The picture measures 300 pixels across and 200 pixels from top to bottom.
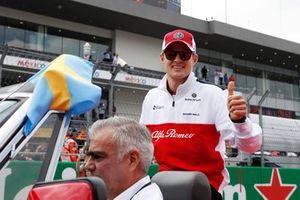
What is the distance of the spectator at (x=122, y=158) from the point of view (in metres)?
1.80

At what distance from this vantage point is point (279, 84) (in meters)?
41.8

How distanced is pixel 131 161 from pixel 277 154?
6.18m

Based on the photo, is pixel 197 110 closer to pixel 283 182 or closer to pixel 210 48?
pixel 283 182

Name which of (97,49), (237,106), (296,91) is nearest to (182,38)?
(237,106)

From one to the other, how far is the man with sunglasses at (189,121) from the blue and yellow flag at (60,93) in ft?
3.18

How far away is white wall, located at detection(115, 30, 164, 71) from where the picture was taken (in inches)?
1294

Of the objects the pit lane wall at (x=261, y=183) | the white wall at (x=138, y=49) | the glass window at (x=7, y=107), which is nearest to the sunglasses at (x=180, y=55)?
the glass window at (x=7, y=107)

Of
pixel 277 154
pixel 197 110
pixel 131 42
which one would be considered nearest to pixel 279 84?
pixel 131 42

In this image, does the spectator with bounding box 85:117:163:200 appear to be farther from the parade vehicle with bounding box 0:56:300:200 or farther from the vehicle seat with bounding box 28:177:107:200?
the vehicle seat with bounding box 28:177:107:200

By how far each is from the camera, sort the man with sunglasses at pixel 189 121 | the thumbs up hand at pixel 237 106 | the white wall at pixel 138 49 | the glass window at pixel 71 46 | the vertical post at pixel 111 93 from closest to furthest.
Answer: the thumbs up hand at pixel 237 106, the man with sunglasses at pixel 189 121, the vertical post at pixel 111 93, the glass window at pixel 71 46, the white wall at pixel 138 49

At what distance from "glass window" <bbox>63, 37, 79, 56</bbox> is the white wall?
3449mm

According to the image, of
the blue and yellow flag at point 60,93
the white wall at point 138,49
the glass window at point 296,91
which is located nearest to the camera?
the blue and yellow flag at point 60,93

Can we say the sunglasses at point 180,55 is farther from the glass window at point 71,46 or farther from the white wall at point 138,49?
the white wall at point 138,49

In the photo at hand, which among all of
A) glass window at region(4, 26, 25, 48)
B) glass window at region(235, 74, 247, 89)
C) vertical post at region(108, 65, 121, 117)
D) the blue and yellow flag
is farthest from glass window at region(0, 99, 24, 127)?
glass window at region(235, 74, 247, 89)
